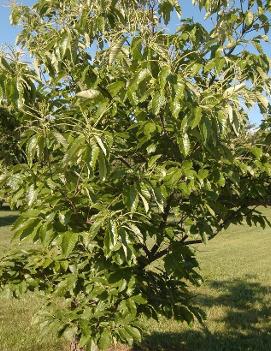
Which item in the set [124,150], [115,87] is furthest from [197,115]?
[124,150]

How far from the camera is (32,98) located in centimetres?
316

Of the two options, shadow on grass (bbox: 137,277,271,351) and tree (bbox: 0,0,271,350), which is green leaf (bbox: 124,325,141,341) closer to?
tree (bbox: 0,0,271,350)

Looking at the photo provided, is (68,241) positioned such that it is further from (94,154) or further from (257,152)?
(257,152)

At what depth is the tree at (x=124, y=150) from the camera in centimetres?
288

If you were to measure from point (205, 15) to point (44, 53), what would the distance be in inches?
70.8

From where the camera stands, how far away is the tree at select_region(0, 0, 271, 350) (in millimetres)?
2877

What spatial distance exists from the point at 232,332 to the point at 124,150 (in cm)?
596

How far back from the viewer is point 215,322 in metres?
9.02

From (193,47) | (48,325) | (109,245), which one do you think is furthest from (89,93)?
(48,325)

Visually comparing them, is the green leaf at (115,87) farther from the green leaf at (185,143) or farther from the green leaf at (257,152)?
the green leaf at (257,152)

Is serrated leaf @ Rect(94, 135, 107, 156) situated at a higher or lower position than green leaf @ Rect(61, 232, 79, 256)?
higher

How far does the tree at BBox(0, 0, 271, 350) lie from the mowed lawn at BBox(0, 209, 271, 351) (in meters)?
0.73

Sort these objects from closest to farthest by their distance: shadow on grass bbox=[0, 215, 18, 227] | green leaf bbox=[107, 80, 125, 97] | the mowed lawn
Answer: green leaf bbox=[107, 80, 125, 97] → the mowed lawn → shadow on grass bbox=[0, 215, 18, 227]

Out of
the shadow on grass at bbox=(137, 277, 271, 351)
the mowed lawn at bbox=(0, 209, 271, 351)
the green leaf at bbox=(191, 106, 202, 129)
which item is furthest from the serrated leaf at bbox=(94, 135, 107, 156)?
the shadow on grass at bbox=(137, 277, 271, 351)
